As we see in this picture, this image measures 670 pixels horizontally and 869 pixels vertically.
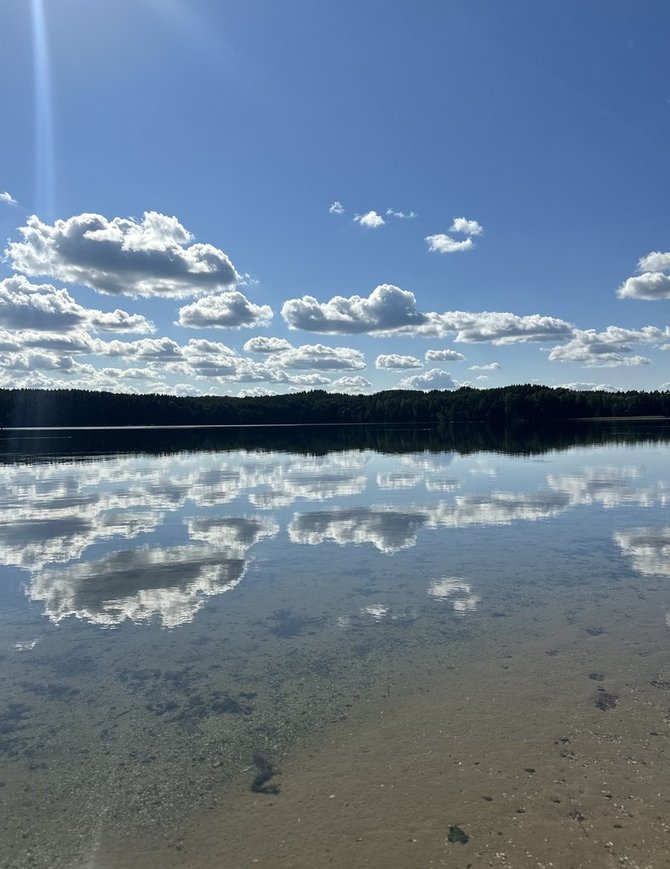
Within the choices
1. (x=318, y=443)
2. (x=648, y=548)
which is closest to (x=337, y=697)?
(x=648, y=548)

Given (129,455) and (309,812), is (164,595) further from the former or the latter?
(129,455)

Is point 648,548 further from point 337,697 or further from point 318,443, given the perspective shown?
point 318,443

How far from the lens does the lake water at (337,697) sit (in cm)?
653

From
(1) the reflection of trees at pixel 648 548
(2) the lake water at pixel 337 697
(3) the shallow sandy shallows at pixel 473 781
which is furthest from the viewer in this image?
(1) the reflection of trees at pixel 648 548

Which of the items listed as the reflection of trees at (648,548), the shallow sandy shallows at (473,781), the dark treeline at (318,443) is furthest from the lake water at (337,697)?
the dark treeline at (318,443)

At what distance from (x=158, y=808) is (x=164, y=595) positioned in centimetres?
851

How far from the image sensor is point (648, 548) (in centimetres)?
1912

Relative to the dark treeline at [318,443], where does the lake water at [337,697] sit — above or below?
below

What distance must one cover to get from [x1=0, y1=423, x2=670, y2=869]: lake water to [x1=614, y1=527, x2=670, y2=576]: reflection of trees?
14cm

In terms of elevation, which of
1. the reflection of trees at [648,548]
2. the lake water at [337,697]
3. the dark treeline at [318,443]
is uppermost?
the dark treeline at [318,443]

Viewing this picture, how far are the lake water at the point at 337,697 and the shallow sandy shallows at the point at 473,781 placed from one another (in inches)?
1.2

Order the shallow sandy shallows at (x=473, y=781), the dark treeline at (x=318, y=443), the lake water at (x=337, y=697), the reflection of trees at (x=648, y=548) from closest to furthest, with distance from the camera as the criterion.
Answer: the shallow sandy shallows at (x=473, y=781) → the lake water at (x=337, y=697) → the reflection of trees at (x=648, y=548) → the dark treeline at (x=318, y=443)

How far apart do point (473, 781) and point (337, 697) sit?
284cm

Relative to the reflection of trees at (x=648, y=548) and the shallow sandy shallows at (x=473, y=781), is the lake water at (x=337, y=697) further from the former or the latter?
the reflection of trees at (x=648, y=548)
